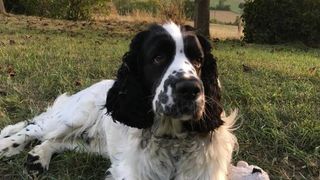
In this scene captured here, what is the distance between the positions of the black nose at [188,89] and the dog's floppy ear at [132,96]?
529 mm

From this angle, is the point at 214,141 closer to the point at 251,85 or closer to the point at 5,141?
the point at 5,141

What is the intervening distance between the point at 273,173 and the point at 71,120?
1.75 m

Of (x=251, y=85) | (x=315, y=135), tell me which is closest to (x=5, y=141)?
(x=315, y=135)

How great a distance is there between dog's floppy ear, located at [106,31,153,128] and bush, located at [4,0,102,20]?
16874mm

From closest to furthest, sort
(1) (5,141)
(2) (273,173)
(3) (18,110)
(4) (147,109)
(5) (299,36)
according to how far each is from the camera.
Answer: (4) (147,109) < (2) (273,173) < (1) (5,141) < (3) (18,110) < (5) (299,36)

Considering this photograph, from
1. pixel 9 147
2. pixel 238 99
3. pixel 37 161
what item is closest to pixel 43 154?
pixel 37 161

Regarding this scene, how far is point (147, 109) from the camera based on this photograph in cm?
360

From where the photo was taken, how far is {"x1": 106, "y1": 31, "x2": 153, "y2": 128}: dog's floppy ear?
141 inches

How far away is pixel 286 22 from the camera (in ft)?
54.3

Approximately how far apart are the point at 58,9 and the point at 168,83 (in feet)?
58.1

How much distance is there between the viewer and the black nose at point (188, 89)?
305 centimetres

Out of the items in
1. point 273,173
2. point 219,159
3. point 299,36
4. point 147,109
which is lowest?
point 299,36

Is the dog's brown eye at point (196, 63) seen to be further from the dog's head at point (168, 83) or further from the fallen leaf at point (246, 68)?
the fallen leaf at point (246, 68)

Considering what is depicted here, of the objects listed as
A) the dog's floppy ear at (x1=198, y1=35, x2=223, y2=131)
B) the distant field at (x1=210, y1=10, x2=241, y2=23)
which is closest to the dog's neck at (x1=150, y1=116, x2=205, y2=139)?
the dog's floppy ear at (x1=198, y1=35, x2=223, y2=131)
